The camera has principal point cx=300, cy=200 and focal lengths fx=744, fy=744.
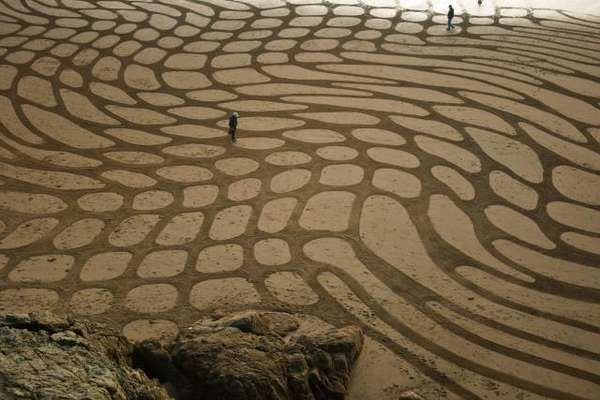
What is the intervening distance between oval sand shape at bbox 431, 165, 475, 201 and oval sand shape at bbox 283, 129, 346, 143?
140 centimetres

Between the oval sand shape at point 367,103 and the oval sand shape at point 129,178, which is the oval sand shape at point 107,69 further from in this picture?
the oval sand shape at point 129,178

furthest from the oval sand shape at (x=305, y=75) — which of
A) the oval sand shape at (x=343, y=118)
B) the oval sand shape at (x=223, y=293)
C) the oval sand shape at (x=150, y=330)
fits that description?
the oval sand shape at (x=150, y=330)

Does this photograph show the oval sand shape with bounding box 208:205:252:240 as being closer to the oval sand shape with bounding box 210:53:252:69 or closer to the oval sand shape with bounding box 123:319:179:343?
the oval sand shape with bounding box 123:319:179:343

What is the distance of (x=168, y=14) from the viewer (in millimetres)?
14156

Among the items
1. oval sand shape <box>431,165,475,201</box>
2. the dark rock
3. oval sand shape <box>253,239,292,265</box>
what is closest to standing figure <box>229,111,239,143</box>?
oval sand shape <box>253,239,292,265</box>

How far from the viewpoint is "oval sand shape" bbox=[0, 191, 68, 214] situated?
26.4 feet

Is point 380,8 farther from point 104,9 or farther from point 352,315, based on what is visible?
point 352,315

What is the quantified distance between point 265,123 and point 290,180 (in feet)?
5.55

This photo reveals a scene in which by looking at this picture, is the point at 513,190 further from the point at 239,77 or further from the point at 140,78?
the point at 140,78

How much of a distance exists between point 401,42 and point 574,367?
8.06m

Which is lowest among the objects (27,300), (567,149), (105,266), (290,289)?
(27,300)

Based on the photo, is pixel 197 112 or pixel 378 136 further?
pixel 197 112

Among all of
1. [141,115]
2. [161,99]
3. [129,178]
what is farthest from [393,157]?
[161,99]

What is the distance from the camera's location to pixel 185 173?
28.9ft
